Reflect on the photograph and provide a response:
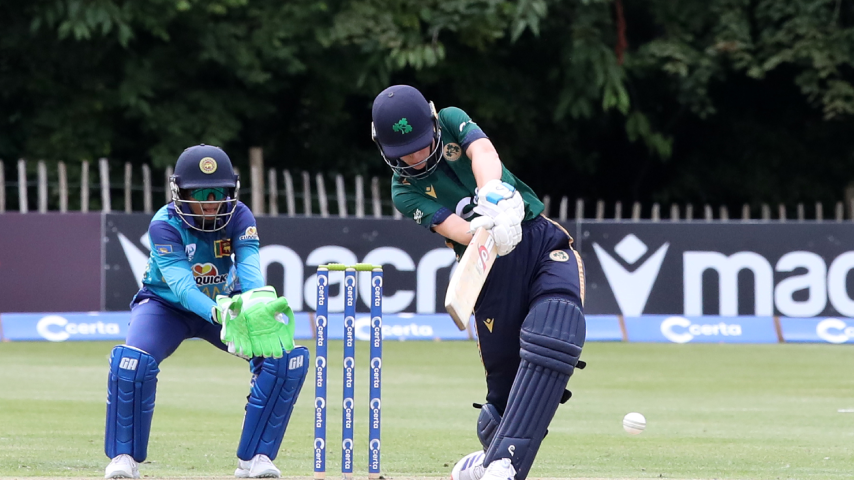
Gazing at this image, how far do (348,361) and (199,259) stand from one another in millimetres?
1068

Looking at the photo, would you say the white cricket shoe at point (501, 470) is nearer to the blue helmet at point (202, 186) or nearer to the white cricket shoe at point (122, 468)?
the white cricket shoe at point (122, 468)

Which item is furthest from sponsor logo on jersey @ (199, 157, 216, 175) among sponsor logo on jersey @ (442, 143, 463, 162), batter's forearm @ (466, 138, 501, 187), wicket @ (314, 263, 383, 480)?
batter's forearm @ (466, 138, 501, 187)

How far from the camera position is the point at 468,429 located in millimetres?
7734

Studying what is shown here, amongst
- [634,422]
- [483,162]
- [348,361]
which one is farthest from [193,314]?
[634,422]

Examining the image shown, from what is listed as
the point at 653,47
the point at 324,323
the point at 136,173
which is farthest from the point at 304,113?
the point at 324,323

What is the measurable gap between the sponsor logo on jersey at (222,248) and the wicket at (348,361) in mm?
823

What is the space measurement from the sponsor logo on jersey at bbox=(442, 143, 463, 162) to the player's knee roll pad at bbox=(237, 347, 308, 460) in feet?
4.04

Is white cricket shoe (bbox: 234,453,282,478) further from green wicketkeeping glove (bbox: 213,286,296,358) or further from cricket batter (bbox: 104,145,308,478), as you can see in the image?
green wicketkeeping glove (bbox: 213,286,296,358)

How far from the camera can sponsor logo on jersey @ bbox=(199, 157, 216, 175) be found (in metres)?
5.33

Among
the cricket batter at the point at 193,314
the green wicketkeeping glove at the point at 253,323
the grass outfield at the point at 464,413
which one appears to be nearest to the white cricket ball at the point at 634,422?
the grass outfield at the point at 464,413

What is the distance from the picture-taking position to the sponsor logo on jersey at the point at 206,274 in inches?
218

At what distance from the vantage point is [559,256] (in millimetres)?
4621

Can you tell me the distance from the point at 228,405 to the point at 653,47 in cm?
1080

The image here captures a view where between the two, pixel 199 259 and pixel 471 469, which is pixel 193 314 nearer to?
pixel 199 259
